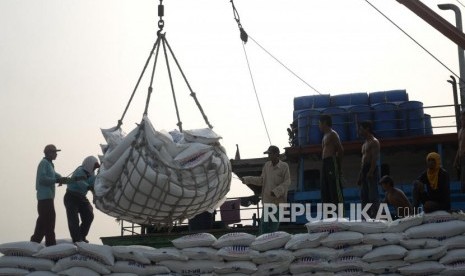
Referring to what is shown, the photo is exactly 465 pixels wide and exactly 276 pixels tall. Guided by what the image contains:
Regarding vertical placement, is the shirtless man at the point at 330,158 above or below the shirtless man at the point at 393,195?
above

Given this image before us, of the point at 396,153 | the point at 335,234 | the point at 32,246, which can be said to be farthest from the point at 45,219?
the point at 396,153

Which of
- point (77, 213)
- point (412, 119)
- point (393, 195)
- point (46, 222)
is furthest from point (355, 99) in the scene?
point (46, 222)

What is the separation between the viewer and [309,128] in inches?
585

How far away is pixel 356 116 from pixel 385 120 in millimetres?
478

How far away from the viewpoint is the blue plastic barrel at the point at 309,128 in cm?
1481

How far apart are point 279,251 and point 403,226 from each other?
1.18 m

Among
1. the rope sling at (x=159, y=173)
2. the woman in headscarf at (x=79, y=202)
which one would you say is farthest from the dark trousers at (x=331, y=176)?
the woman in headscarf at (x=79, y=202)

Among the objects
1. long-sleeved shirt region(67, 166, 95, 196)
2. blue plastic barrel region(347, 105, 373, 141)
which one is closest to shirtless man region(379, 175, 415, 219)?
long-sleeved shirt region(67, 166, 95, 196)

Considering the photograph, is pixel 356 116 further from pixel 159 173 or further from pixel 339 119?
pixel 159 173

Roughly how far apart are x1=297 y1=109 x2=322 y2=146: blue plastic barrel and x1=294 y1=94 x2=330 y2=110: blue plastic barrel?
50 centimetres

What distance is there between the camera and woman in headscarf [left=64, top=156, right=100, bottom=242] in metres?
9.48

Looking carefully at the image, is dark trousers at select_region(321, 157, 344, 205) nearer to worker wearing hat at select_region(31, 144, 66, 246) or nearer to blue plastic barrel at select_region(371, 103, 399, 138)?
worker wearing hat at select_region(31, 144, 66, 246)

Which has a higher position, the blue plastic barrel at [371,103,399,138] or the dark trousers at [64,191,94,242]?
the blue plastic barrel at [371,103,399,138]

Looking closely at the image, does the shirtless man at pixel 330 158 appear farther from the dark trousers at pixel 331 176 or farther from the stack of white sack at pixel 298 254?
the stack of white sack at pixel 298 254
